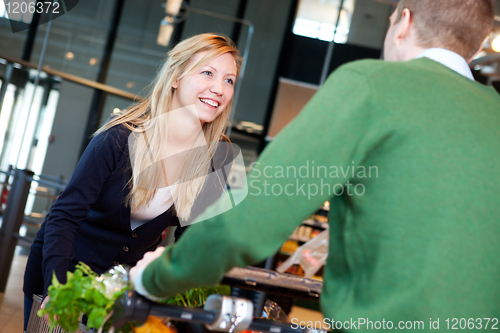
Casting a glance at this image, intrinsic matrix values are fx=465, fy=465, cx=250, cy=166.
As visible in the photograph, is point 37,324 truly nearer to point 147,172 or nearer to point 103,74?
point 147,172

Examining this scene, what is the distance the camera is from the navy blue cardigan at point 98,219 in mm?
1444

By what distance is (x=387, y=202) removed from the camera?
2.51 feet

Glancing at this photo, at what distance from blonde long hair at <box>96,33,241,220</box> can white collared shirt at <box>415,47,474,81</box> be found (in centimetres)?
105

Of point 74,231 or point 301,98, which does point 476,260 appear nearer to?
point 74,231

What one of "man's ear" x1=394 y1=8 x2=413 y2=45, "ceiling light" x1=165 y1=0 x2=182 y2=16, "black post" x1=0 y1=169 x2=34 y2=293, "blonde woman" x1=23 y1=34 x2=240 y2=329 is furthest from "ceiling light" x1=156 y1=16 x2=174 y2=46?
"man's ear" x1=394 y1=8 x2=413 y2=45

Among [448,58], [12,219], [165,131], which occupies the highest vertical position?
[448,58]

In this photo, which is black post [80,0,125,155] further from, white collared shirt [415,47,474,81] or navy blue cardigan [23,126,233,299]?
white collared shirt [415,47,474,81]

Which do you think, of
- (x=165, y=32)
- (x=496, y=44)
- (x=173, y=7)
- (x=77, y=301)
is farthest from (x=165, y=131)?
(x=165, y=32)

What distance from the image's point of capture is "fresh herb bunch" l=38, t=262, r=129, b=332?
36.3 inches

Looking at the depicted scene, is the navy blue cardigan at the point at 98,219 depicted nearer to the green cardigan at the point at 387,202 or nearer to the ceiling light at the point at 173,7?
the green cardigan at the point at 387,202

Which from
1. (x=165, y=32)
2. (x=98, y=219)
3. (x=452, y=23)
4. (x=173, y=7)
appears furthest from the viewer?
(x=165, y=32)

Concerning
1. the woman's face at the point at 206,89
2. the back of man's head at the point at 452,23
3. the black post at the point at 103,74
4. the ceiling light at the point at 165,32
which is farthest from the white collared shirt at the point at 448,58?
the ceiling light at the point at 165,32

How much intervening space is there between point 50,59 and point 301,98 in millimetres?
4404

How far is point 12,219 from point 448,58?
420 centimetres
